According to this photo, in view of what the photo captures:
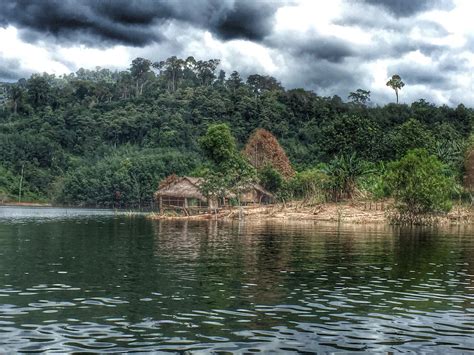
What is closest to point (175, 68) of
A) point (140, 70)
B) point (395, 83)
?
point (140, 70)

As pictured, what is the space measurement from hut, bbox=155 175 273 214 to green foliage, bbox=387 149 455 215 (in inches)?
850

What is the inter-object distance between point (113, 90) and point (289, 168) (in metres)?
99.2

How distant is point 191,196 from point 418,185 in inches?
1328

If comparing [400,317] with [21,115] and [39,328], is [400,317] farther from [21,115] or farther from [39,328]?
[21,115]

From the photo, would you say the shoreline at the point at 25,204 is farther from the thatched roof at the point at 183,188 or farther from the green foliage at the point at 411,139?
the green foliage at the point at 411,139

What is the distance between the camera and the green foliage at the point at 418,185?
53.8 meters

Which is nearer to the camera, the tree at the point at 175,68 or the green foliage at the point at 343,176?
the green foliage at the point at 343,176

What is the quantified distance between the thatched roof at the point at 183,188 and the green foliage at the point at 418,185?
1134 inches

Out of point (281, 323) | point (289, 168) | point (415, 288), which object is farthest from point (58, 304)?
point (289, 168)

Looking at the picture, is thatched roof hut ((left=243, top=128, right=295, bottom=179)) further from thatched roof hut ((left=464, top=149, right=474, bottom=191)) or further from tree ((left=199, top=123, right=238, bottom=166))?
thatched roof hut ((left=464, top=149, right=474, bottom=191))

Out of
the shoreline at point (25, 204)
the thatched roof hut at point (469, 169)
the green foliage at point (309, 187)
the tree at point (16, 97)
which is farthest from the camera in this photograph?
the tree at point (16, 97)

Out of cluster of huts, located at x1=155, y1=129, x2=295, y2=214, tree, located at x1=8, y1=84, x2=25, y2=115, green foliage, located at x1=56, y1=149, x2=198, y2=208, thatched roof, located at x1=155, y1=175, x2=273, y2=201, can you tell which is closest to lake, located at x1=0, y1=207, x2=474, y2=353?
cluster of huts, located at x1=155, y1=129, x2=295, y2=214

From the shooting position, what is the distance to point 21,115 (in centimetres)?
15338

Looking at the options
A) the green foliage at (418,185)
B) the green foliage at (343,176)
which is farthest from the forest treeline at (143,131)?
the green foliage at (418,185)
